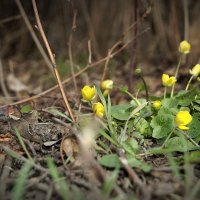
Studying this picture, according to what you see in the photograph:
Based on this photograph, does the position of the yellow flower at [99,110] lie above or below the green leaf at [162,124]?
above

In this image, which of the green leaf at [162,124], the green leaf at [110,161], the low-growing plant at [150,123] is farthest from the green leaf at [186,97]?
the green leaf at [110,161]

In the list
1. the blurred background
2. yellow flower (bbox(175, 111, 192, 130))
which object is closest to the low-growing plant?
yellow flower (bbox(175, 111, 192, 130))

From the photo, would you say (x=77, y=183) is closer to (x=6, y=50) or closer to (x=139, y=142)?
(x=139, y=142)

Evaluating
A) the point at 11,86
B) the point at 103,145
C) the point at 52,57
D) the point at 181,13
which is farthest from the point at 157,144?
the point at 181,13

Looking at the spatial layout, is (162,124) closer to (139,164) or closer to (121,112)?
(121,112)

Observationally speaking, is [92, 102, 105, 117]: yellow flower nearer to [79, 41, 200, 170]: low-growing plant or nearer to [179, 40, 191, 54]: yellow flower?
[79, 41, 200, 170]: low-growing plant

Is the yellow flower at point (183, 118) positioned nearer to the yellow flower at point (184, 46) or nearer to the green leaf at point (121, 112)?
the green leaf at point (121, 112)
